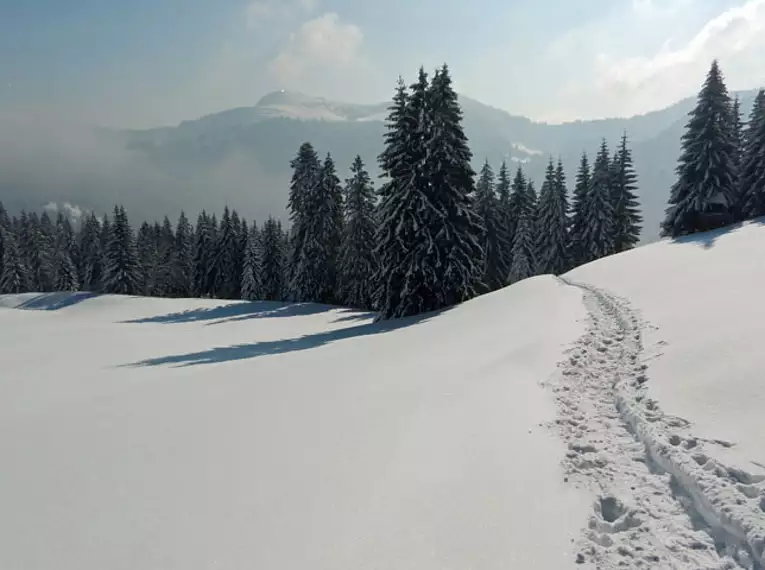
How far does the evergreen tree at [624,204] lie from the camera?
43.6 metres

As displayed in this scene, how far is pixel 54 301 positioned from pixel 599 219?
56.0 meters

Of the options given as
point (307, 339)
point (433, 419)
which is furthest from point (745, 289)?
point (307, 339)

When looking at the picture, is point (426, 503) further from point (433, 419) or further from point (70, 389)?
point (70, 389)

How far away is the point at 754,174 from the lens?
3328 centimetres

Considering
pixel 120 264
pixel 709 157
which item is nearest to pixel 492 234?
pixel 709 157

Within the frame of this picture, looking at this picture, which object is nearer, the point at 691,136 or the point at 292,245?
the point at 691,136

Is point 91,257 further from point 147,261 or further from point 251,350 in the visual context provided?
point 251,350

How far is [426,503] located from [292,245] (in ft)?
135

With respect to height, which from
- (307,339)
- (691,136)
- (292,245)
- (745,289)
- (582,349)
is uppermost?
(691,136)

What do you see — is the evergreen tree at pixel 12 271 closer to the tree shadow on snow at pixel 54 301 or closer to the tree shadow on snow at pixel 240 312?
the tree shadow on snow at pixel 54 301

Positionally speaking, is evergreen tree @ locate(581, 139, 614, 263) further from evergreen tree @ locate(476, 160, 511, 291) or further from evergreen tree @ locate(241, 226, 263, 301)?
evergreen tree @ locate(241, 226, 263, 301)

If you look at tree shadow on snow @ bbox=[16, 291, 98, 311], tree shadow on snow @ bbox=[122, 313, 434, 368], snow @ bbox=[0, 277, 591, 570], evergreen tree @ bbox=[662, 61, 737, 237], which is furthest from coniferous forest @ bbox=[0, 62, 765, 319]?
snow @ bbox=[0, 277, 591, 570]

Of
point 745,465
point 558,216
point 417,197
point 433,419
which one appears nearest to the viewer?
point 745,465

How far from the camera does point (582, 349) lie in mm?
10531
